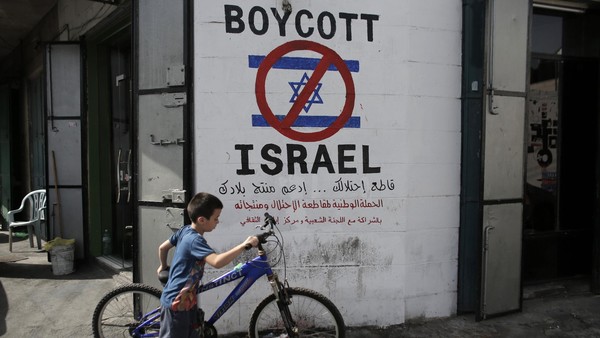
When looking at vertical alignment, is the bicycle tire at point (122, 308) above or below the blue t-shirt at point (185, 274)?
below

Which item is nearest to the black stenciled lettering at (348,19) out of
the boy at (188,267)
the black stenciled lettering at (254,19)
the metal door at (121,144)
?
the black stenciled lettering at (254,19)

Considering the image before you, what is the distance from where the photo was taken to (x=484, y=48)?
4.27 meters

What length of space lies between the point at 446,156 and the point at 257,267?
91.8 inches

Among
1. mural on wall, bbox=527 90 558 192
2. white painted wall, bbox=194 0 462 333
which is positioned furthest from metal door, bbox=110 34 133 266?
mural on wall, bbox=527 90 558 192

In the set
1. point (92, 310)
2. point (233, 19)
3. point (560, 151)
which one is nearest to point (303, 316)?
point (92, 310)

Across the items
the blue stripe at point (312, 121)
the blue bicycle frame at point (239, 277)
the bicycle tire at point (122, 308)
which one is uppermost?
the blue stripe at point (312, 121)

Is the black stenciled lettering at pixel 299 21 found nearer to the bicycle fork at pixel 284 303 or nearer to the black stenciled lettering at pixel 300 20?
the black stenciled lettering at pixel 300 20

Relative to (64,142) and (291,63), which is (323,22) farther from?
(64,142)

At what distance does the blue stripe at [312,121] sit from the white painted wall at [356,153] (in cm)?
4

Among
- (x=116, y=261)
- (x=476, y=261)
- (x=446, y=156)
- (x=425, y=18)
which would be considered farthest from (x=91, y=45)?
(x=476, y=261)

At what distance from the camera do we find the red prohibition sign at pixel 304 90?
13.1 feet

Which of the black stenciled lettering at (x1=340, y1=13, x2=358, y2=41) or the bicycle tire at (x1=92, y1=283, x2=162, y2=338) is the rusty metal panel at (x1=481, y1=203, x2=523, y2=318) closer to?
the black stenciled lettering at (x1=340, y1=13, x2=358, y2=41)

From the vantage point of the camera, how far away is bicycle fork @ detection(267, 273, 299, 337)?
10.4 feet

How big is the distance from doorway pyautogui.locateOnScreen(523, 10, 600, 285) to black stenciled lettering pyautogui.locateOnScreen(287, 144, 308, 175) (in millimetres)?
3137
